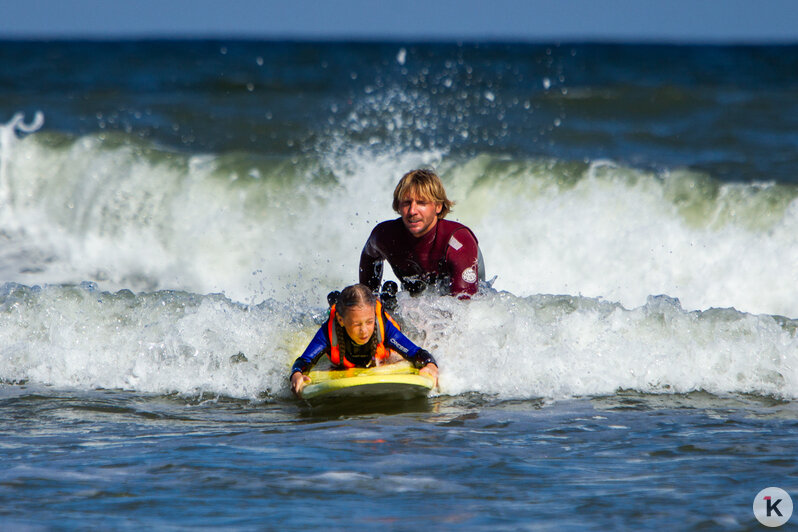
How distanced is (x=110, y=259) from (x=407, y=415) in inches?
270

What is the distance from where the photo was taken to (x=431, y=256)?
19.7ft

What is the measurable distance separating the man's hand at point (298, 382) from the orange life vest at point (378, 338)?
0.86 ft

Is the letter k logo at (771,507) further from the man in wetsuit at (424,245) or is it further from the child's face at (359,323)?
the man in wetsuit at (424,245)

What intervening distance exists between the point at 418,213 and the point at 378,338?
80cm

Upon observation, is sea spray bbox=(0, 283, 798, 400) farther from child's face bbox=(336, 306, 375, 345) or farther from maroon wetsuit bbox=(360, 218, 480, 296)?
child's face bbox=(336, 306, 375, 345)

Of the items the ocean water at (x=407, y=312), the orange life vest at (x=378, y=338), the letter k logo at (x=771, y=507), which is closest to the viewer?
the letter k logo at (x=771, y=507)

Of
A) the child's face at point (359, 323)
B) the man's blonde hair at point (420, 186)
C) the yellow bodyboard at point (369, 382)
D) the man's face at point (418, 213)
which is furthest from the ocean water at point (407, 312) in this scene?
the man's blonde hair at point (420, 186)

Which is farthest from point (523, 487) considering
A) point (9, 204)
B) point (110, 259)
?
point (9, 204)

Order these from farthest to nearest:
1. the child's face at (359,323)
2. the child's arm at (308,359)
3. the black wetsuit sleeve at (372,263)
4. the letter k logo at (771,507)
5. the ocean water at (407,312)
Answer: the black wetsuit sleeve at (372,263) < the child's arm at (308,359) < the child's face at (359,323) < the ocean water at (407,312) < the letter k logo at (771,507)

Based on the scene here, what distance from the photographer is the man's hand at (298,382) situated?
5.35 meters

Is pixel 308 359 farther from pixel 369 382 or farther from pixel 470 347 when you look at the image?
pixel 470 347

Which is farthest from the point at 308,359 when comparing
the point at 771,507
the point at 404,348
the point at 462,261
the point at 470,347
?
the point at 771,507

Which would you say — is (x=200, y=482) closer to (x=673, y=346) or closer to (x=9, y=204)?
(x=673, y=346)

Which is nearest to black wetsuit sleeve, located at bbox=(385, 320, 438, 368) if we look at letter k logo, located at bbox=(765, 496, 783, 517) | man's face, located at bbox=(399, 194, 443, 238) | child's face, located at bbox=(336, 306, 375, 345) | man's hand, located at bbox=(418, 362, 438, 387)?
man's hand, located at bbox=(418, 362, 438, 387)
